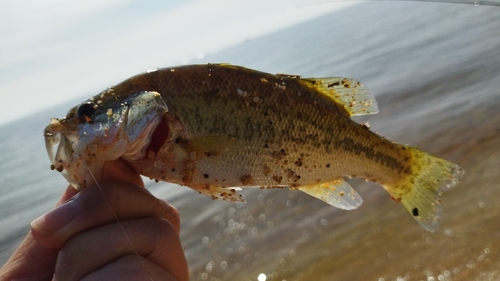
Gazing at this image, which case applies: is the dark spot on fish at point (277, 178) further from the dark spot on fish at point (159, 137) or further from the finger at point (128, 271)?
the finger at point (128, 271)

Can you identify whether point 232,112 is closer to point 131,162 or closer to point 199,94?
point 199,94

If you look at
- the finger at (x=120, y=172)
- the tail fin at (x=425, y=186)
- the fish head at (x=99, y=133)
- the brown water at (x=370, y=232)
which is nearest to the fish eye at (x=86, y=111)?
the fish head at (x=99, y=133)

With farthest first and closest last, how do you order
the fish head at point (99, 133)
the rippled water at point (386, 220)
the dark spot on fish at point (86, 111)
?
the rippled water at point (386, 220), the dark spot on fish at point (86, 111), the fish head at point (99, 133)

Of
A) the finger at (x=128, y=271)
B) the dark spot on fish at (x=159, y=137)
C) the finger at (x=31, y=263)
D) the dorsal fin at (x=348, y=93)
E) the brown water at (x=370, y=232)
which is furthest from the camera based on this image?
the brown water at (x=370, y=232)

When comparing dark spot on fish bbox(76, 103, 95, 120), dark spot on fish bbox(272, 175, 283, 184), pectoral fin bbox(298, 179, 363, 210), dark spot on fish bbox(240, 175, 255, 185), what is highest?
dark spot on fish bbox(76, 103, 95, 120)

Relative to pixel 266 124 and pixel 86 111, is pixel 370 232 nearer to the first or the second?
pixel 266 124

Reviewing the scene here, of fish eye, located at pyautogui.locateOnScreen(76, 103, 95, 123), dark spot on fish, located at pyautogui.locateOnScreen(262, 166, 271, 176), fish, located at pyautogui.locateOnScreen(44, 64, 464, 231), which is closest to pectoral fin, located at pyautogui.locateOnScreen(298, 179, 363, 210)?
fish, located at pyautogui.locateOnScreen(44, 64, 464, 231)

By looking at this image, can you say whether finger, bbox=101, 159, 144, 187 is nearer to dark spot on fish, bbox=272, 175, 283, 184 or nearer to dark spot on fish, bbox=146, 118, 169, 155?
dark spot on fish, bbox=146, 118, 169, 155

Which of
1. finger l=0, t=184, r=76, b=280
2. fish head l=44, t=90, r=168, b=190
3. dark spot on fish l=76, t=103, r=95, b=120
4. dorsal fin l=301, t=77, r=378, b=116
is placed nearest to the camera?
finger l=0, t=184, r=76, b=280
